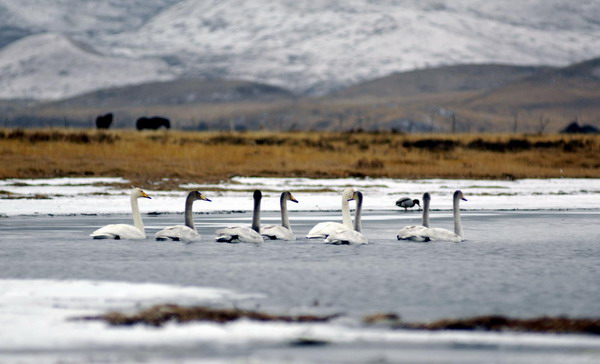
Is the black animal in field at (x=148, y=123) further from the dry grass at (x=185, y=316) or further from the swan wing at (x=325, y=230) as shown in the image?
the dry grass at (x=185, y=316)

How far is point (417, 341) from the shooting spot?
9617 mm

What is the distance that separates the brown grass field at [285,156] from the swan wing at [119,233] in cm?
1362

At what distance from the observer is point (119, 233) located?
18.1 m

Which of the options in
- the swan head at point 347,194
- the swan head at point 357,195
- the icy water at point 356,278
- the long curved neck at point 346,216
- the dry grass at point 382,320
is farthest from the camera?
the swan head at point 347,194

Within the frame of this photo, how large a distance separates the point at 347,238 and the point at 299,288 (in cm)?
506

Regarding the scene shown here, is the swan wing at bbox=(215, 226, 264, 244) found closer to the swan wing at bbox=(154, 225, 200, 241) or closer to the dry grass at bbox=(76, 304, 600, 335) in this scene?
the swan wing at bbox=(154, 225, 200, 241)

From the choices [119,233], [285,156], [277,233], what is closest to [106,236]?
[119,233]

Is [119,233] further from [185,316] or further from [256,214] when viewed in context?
[185,316]

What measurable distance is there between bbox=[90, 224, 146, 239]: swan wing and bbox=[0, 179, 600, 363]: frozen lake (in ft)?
0.94

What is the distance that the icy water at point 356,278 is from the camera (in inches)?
363

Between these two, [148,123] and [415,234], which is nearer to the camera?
[415,234]

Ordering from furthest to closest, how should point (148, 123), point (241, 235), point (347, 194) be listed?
point (148, 123) → point (347, 194) → point (241, 235)

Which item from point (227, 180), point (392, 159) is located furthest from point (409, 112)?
point (227, 180)

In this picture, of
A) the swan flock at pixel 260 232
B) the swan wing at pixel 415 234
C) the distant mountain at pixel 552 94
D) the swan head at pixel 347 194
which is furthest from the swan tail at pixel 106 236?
the distant mountain at pixel 552 94
